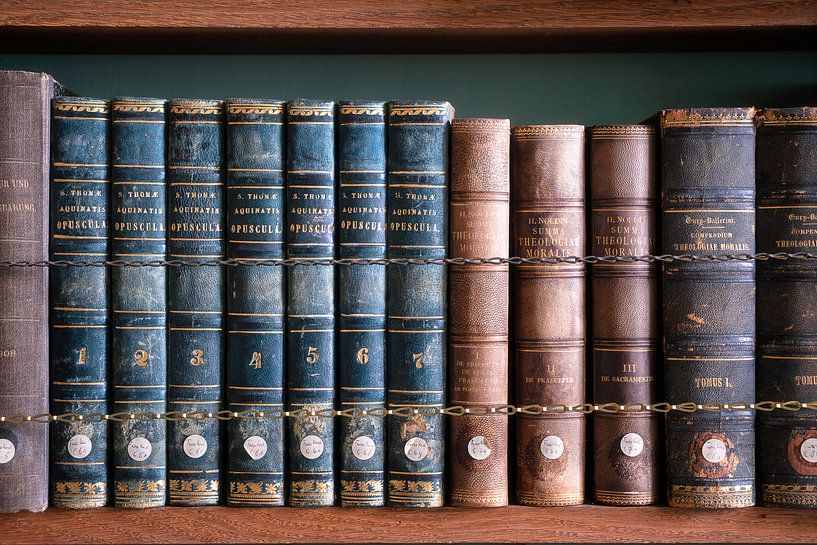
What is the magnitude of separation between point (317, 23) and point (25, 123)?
33cm

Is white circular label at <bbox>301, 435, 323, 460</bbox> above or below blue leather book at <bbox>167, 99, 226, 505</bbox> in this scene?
below

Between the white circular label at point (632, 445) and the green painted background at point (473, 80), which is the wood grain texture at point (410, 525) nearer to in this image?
the white circular label at point (632, 445)

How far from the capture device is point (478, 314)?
0.94 meters

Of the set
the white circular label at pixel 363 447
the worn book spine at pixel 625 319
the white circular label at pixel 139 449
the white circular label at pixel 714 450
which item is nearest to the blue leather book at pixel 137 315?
the white circular label at pixel 139 449

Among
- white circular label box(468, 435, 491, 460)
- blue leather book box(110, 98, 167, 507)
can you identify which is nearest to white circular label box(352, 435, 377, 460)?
A: white circular label box(468, 435, 491, 460)

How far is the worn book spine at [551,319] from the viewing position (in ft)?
3.12

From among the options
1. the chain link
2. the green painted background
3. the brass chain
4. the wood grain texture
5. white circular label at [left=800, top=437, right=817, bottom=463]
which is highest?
the green painted background

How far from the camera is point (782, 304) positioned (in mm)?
947

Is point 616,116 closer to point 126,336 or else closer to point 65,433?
point 126,336

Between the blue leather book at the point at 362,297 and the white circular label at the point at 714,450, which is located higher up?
the blue leather book at the point at 362,297

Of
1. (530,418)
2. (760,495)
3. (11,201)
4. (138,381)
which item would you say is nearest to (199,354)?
(138,381)

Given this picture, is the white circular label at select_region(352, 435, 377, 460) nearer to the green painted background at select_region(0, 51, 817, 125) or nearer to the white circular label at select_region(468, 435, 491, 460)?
the white circular label at select_region(468, 435, 491, 460)

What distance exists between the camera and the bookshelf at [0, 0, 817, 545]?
3.08ft

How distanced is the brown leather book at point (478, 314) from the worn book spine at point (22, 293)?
0.44 meters
